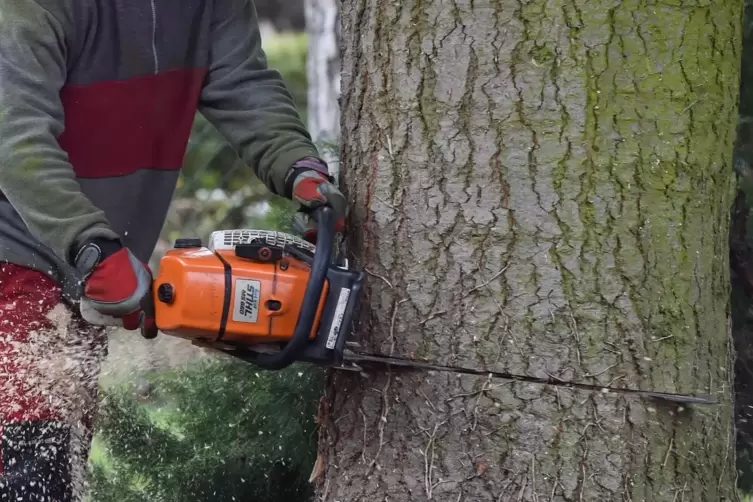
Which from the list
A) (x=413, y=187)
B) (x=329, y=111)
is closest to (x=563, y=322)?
(x=413, y=187)

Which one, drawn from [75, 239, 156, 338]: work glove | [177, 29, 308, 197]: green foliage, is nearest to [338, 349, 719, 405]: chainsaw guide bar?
[75, 239, 156, 338]: work glove

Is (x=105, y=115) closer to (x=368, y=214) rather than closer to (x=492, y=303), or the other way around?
(x=368, y=214)

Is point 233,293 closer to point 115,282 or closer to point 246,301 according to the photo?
point 246,301

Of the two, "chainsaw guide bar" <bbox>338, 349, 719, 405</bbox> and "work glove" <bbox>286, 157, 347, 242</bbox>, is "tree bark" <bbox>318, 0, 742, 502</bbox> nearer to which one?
"chainsaw guide bar" <bbox>338, 349, 719, 405</bbox>

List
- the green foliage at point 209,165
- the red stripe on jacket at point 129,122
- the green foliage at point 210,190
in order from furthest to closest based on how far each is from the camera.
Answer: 1. the green foliage at point 209,165
2. the green foliage at point 210,190
3. the red stripe on jacket at point 129,122

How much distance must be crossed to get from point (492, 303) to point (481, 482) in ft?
1.24

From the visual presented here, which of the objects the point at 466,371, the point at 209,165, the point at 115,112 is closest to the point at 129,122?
the point at 115,112

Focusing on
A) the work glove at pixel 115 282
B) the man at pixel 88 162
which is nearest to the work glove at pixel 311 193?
the man at pixel 88 162

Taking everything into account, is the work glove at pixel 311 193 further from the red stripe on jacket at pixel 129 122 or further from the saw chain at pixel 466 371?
the red stripe on jacket at pixel 129 122

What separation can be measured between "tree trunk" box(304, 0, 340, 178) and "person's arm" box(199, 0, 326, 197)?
2.64 m

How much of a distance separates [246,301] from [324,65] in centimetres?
368

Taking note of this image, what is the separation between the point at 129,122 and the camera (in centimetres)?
240

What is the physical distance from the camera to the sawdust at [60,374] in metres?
2.23

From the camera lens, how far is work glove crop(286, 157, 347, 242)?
6.44 ft
